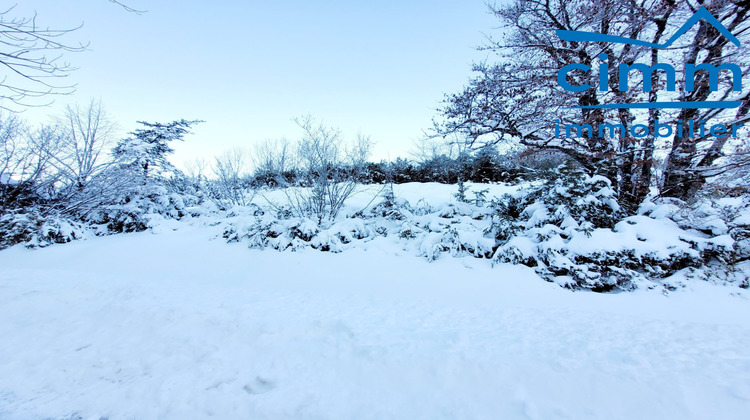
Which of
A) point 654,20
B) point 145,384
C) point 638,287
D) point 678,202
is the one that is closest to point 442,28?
point 654,20

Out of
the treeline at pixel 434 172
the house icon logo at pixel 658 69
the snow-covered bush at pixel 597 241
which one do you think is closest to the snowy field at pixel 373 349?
the snow-covered bush at pixel 597 241

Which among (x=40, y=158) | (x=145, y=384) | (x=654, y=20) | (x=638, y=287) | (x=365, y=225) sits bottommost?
(x=638, y=287)

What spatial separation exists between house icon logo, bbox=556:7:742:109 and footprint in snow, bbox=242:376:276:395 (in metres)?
6.29

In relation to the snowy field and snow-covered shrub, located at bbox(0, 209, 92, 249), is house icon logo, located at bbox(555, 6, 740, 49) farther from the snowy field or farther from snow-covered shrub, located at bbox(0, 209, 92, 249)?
snow-covered shrub, located at bbox(0, 209, 92, 249)

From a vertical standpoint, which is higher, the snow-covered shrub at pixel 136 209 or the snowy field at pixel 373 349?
the snow-covered shrub at pixel 136 209

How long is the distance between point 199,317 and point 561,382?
3.29m

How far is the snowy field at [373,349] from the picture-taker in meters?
1.70

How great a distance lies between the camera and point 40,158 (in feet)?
24.7

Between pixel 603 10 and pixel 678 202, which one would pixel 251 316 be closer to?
pixel 678 202

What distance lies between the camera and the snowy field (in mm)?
1699

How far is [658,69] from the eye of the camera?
15.5 feet

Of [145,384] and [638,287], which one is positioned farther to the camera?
[638,287]

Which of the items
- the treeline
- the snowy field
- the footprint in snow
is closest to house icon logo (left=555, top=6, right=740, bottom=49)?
the treeline

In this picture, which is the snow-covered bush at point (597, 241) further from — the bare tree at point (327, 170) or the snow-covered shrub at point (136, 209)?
the snow-covered shrub at point (136, 209)
